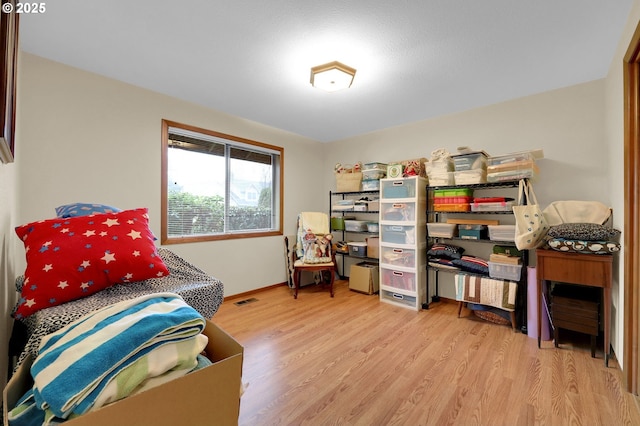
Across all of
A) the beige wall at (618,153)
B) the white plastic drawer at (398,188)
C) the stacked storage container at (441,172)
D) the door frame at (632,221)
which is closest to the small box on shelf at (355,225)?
the white plastic drawer at (398,188)

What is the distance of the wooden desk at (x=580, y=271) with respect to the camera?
1.91 meters

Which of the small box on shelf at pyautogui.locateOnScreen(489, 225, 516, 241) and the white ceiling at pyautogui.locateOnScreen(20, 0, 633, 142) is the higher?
the white ceiling at pyautogui.locateOnScreen(20, 0, 633, 142)

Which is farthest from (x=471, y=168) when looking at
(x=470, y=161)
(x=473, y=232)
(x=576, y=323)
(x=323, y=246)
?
(x=323, y=246)

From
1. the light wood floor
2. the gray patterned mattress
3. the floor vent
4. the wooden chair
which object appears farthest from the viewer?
the wooden chair

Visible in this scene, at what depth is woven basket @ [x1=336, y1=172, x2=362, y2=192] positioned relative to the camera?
3.84m

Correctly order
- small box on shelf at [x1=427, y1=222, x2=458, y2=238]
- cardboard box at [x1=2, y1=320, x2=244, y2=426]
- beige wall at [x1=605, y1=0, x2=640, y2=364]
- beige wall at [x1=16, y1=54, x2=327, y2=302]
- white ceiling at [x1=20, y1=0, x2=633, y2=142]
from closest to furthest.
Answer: cardboard box at [x1=2, y1=320, x2=244, y2=426]
white ceiling at [x1=20, y1=0, x2=633, y2=142]
beige wall at [x1=605, y1=0, x2=640, y2=364]
beige wall at [x1=16, y1=54, x2=327, y2=302]
small box on shelf at [x1=427, y1=222, x2=458, y2=238]

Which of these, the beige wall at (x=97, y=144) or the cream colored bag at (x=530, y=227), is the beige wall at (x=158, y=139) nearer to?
the beige wall at (x=97, y=144)

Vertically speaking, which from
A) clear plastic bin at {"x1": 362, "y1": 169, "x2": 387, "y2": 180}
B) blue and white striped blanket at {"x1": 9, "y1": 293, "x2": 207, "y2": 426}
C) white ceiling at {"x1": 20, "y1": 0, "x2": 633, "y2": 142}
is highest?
white ceiling at {"x1": 20, "y1": 0, "x2": 633, "y2": 142}

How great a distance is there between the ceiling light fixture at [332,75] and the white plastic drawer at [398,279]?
2.09m

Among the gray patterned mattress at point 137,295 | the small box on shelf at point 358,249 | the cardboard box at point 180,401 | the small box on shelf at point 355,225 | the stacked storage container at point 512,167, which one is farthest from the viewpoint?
the small box on shelf at point 355,225

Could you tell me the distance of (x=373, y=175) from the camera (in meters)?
3.63

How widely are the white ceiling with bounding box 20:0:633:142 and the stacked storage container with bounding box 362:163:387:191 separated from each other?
0.96 m

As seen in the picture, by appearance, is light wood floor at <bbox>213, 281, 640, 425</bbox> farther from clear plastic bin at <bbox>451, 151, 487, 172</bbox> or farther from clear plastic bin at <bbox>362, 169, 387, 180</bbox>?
clear plastic bin at <bbox>362, 169, 387, 180</bbox>

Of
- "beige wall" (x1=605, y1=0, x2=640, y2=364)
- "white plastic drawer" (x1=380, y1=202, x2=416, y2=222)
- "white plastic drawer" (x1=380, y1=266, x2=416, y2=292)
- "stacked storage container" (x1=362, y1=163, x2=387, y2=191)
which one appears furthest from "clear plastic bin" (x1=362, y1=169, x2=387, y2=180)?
"beige wall" (x1=605, y1=0, x2=640, y2=364)
